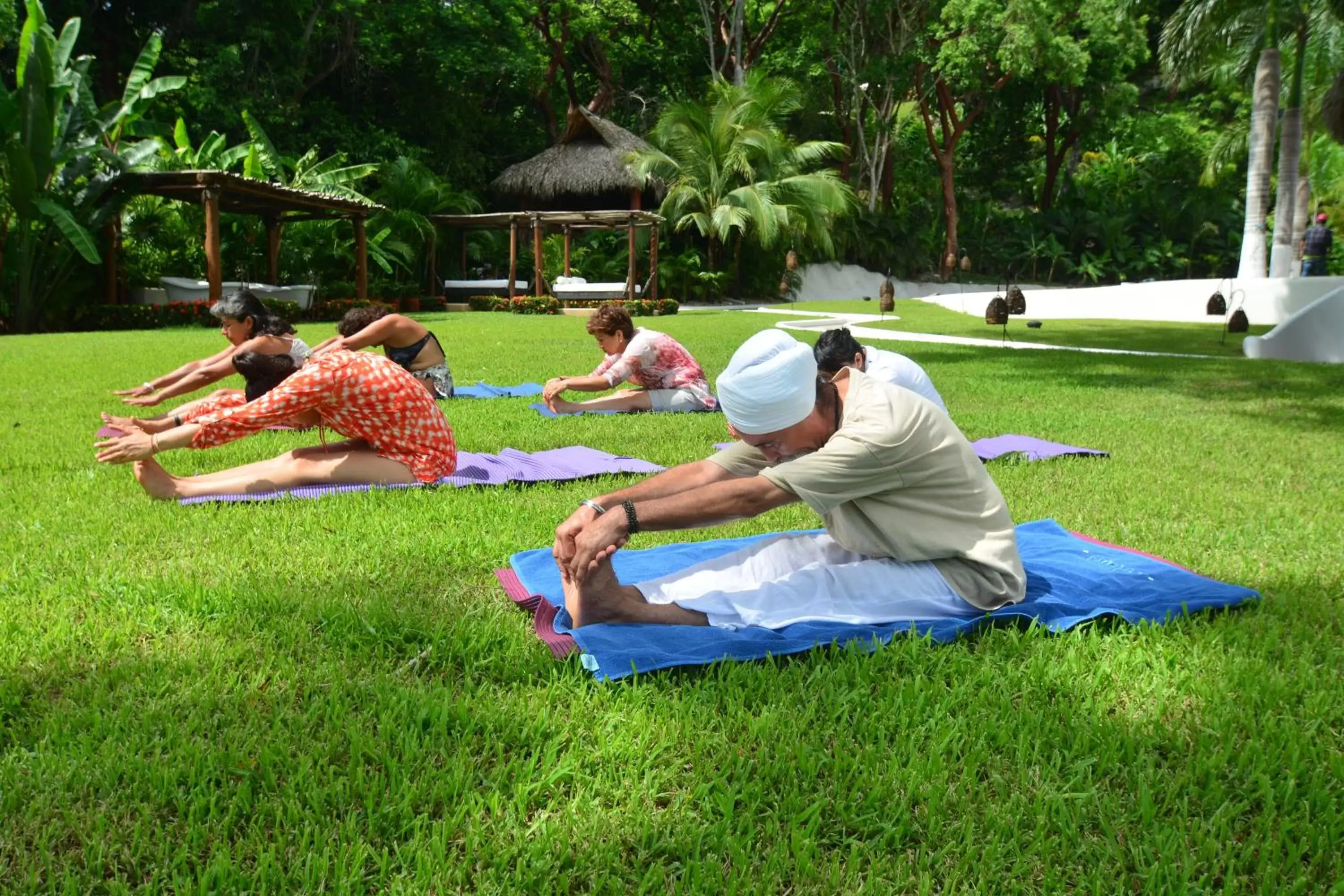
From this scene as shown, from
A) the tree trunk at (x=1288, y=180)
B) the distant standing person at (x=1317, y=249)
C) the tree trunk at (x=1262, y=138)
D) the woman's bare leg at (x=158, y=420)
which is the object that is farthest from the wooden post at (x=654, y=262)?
the woman's bare leg at (x=158, y=420)

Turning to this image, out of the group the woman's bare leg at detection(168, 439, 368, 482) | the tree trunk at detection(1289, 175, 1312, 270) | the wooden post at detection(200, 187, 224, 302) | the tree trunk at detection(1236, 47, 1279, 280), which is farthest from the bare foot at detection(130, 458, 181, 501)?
the tree trunk at detection(1289, 175, 1312, 270)

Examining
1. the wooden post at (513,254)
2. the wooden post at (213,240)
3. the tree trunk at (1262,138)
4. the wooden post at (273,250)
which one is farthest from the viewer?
the wooden post at (513,254)

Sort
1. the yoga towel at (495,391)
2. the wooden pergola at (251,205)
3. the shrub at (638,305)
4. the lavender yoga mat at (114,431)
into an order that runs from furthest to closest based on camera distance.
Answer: the shrub at (638,305) → the wooden pergola at (251,205) → the yoga towel at (495,391) → the lavender yoga mat at (114,431)

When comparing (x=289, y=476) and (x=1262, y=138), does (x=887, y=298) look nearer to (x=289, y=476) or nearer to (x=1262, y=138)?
(x=1262, y=138)

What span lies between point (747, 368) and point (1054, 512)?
2.71 meters

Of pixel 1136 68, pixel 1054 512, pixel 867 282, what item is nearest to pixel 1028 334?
pixel 1054 512

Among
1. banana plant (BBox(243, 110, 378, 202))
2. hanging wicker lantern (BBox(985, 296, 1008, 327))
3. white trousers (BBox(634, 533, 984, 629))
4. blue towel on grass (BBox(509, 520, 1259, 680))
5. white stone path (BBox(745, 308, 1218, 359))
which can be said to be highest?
banana plant (BBox(243, 110, 378, 202))

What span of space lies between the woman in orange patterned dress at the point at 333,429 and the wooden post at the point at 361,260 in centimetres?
1655

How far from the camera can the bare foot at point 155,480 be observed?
4801 millimetres

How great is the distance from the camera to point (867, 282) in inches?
1319

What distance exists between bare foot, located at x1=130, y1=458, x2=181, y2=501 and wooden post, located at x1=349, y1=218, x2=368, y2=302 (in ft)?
55.0

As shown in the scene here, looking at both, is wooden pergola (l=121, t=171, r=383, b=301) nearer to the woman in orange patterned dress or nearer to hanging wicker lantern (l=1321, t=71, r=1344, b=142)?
the woman in orange patterned dress

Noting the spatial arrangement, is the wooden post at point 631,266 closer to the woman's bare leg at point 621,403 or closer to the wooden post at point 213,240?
the wooden post at point 213,240

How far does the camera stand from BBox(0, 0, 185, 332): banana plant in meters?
15.0
